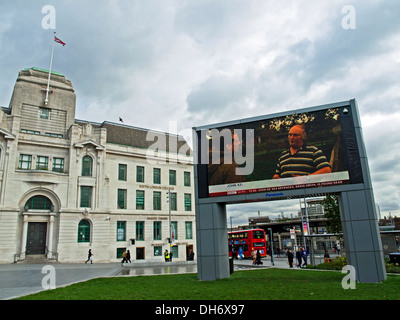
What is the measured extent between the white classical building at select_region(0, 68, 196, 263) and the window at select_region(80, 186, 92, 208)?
0.41ft

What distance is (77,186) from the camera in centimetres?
4119

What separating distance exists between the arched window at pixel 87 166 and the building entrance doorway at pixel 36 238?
7979 mm

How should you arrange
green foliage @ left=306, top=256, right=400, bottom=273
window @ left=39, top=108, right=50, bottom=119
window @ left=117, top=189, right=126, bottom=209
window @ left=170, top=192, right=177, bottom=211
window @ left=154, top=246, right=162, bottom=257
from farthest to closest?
window @ left=170, top=192, right=177, bottom=211 → window @ left=154, top=246, right=162, bottom=257 → window @ left=117, top=189, right=126, bottom=209 → window @ left=39, top=108, right=50, bottom=119 → green foliage @ left=306, top=256, right=400, bottom=273

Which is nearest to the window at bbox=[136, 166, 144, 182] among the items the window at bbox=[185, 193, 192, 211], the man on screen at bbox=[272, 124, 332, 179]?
the window at bbox=[185, 193, 192, 211]

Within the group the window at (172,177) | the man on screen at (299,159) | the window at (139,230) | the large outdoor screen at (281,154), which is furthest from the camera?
the window at (172,177)

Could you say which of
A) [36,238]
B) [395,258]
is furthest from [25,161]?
[395,258]

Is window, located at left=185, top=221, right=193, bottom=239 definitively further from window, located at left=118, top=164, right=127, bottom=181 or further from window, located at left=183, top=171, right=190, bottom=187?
window, located at left=118, top=164, right=127, bottom=181

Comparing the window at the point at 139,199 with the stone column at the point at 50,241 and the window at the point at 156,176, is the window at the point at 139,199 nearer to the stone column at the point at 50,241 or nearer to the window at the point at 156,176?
the window at the point at 156,176

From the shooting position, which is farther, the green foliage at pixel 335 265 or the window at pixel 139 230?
the window at pixel 139 230

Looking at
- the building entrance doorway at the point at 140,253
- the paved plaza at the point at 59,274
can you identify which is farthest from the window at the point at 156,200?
the paved plaza at the point at 59,274

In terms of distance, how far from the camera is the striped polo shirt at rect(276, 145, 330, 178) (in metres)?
16.5

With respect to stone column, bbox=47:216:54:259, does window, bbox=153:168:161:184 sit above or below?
above

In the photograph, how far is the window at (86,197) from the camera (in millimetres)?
41325

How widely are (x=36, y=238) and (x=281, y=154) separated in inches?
1291
